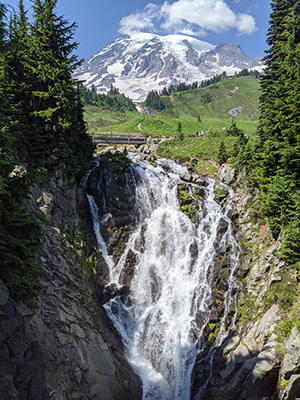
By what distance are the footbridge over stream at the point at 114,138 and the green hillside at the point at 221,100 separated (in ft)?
312

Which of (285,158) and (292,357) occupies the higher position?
(285,158)

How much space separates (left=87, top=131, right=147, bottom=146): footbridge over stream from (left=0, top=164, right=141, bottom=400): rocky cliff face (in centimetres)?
2292

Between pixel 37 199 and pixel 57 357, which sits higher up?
pixel 37 199

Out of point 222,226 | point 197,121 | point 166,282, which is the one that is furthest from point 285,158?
point 197,121

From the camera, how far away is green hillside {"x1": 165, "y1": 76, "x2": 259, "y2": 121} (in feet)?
479

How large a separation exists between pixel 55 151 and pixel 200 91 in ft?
602

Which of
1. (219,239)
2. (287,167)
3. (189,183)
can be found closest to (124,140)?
(189,183)

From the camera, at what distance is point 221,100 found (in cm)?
16425

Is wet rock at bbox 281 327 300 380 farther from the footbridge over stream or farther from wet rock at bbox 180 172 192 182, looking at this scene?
the footbridge over stream

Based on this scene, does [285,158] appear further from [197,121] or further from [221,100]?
[221,100]

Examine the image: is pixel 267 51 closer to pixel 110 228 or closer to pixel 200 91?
pixel 110 228

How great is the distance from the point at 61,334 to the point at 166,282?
12805mm

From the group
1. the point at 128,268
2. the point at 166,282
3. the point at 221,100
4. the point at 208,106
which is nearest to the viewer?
the point at 166,282

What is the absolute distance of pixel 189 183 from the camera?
3141 cm
